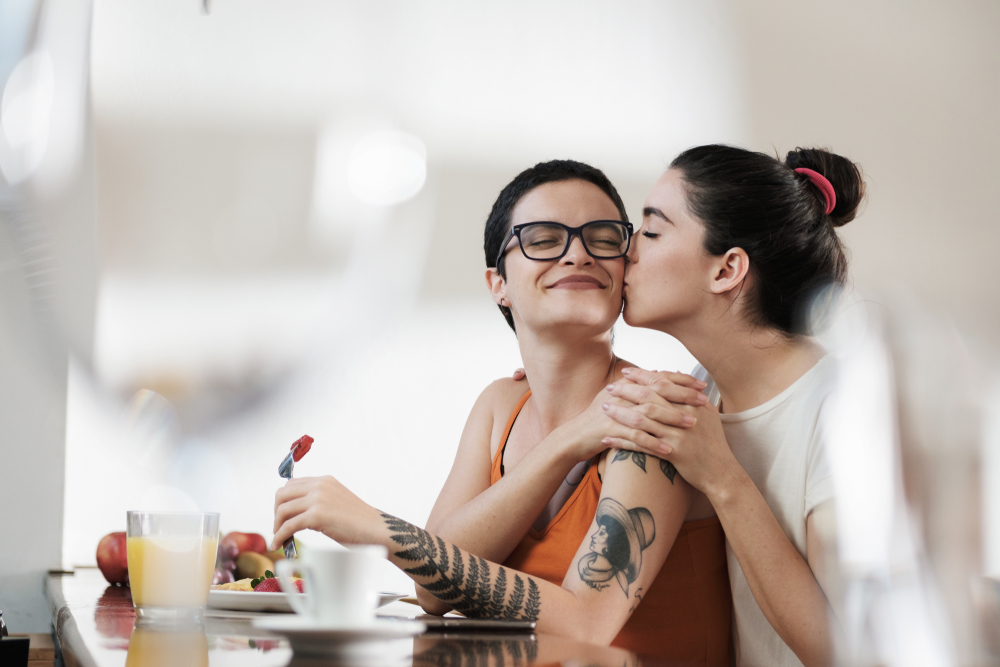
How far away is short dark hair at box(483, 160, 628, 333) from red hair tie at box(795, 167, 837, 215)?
0.30 m

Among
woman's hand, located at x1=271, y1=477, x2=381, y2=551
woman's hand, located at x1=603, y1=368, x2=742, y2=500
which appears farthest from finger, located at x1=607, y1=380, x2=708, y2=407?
woman's hand, located at x1=271, y1=477, x2=381, y2=551

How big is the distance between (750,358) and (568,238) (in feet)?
1.11

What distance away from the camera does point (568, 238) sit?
53.2 inches

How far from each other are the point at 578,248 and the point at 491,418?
38 centimetres


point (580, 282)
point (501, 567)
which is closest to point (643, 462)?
point (501, 567)

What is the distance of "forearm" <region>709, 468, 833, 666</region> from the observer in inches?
40.8

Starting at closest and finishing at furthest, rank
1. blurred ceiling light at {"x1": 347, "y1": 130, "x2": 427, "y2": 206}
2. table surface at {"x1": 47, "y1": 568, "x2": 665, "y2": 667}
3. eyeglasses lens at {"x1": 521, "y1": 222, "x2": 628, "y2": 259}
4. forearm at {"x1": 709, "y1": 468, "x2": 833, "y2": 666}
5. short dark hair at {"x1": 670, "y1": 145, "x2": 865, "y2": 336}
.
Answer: table surface at {"x1": 47, "y1": 568, "x2": 665, "y2": 667} < forearm at {"x1": 709, "y1": 468, "x2": 833, "y2": 666} < short dark hair at {"x1": 670, "y1": 145, "x2": 865, "y2": 336} < eyeglasses lens at {"x1": 521, "y1": 222, "x2": 628, "y2": 259} < blurred ceiling light at {"x1": 347, "y1": 130, "x2": 427, "y2": 206}

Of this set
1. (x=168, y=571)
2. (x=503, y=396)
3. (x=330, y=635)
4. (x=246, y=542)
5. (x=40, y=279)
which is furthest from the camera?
(x=40, y=279)

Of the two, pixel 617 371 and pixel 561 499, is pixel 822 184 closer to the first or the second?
pixel 617 371

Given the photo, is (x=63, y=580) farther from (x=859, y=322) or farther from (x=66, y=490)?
(x=859, y=322)

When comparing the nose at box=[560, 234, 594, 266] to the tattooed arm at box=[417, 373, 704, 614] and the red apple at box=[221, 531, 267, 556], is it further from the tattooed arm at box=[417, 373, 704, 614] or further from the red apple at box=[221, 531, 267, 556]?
the red apple at box=[221, 531, 267, 556]

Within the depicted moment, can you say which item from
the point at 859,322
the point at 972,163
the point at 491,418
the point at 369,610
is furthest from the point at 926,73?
the point at 369,610

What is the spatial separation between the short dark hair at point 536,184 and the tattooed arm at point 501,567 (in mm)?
596

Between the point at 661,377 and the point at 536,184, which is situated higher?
the point at 536,184
